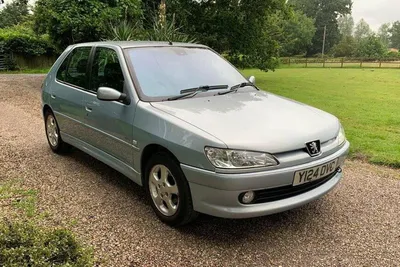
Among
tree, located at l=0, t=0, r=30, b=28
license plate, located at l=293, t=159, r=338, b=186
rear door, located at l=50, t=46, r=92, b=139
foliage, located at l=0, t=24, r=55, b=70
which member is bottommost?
license plate, located at l=293, t=159, r=338, b=186

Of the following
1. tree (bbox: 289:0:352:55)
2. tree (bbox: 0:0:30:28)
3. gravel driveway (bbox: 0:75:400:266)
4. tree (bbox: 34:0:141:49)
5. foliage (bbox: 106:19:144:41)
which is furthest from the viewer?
tree (bbox: 289:0:352:55)

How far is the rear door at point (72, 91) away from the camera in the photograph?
4418mm

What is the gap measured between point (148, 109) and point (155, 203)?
88 centimetres

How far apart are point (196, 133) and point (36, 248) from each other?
53.8 inches

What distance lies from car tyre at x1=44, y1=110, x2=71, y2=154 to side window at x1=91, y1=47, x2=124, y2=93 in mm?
1374

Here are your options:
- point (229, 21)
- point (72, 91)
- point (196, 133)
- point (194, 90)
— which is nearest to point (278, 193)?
point (196, 133)

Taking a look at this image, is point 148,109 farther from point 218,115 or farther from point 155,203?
point 155,203

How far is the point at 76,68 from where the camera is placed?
4.68m

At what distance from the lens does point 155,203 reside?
340cm

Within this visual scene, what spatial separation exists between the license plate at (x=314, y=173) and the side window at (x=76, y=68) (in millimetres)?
2759

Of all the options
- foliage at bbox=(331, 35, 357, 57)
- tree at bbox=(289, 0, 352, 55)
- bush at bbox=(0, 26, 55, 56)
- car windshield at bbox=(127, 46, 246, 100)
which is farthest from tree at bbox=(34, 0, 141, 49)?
tree at bbox=(289, 0, 352, 55)

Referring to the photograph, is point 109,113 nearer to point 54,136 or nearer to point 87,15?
point 54,136

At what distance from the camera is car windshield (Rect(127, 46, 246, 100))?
3.65m

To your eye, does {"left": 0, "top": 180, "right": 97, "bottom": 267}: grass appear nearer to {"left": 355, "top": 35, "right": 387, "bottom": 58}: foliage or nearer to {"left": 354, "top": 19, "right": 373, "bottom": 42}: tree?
{"left": 355, "top": 35, "right": 387, "bottom": 58}: foliage
